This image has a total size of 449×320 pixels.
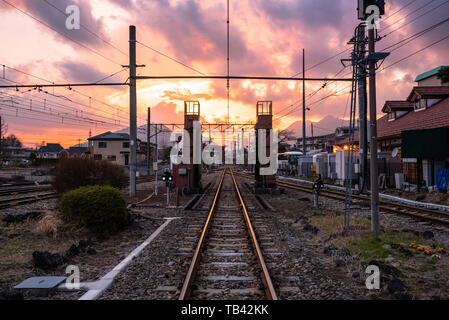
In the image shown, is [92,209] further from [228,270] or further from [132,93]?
[132,93]

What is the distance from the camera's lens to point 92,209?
8.87 meters

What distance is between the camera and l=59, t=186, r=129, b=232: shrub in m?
8.86

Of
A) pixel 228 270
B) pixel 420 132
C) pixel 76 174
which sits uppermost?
pixel 420 132

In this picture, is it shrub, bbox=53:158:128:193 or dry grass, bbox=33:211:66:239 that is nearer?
dry grass, bbox=33:211:66:239

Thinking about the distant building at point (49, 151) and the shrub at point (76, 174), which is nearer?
the shrub at point (76, 174)

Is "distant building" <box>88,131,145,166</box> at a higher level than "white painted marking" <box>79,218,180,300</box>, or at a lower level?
higher

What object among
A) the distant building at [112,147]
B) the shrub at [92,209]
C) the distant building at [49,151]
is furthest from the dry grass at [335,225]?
the distant building at [49,151]

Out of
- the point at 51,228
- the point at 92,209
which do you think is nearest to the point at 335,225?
the point at 92,209

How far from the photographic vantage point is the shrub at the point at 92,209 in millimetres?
8859

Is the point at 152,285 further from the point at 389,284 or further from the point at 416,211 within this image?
the point at 416,211

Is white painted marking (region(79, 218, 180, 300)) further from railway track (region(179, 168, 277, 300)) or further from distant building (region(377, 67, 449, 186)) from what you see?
distant building (region(377, 67, 449, 186))

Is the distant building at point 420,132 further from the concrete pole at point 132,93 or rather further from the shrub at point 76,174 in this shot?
the shrub at point 76,174

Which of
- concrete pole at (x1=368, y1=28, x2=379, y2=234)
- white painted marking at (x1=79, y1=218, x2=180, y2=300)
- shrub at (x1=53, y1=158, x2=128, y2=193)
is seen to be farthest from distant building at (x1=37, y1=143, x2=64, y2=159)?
concrete pole at (x1=368, y1=28, x2=379, y2=234)

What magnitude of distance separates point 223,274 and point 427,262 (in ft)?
14.1
